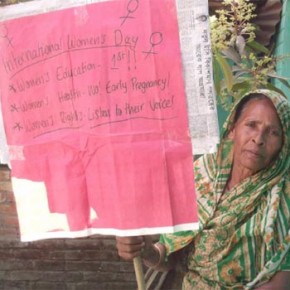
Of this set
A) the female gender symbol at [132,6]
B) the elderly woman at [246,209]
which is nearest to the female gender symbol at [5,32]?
the female gender symbol at [132,6]

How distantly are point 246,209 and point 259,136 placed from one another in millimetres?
291

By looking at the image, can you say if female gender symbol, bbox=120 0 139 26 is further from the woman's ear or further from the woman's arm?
the woman's arm

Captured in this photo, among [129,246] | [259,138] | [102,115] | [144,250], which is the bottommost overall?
[144,250]

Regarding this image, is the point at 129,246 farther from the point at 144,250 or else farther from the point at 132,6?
the point at 132,6

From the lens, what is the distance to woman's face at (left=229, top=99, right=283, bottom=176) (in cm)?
173

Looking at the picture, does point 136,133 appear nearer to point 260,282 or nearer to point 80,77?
point 80,77

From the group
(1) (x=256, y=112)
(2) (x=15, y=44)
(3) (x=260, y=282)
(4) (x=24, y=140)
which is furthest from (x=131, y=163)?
(3) (x=260, y=282)

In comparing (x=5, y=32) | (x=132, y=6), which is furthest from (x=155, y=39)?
(x=5, y=32)

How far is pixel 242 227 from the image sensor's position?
5.86ft

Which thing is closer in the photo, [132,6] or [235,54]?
[132,6]

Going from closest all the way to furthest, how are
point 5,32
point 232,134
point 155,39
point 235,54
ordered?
point 155,39 → point 5,32 → point 232,134 → point 235,54

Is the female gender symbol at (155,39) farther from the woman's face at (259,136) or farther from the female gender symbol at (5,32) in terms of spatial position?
the woman's face at (259,136)

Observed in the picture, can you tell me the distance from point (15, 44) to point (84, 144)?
13.7 inches

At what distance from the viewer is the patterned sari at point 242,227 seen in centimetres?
174
